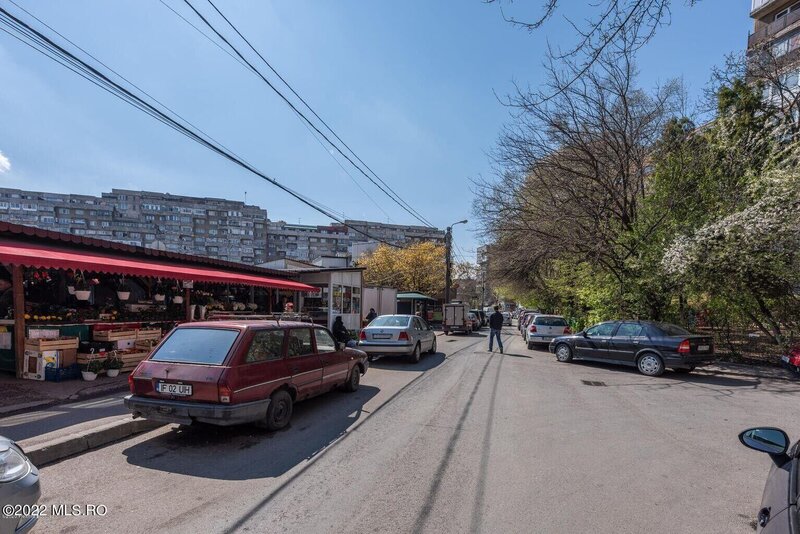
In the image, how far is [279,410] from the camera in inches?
231

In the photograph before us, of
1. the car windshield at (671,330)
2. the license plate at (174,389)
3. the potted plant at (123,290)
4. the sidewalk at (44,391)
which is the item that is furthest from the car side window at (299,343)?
the car windshield at (671,330)

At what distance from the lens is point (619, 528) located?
329 centimetres

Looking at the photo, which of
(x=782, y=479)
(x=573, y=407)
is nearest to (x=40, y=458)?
(x=782, y=479)

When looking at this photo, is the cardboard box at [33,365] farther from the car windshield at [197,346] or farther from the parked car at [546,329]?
the parked car at [546,329]

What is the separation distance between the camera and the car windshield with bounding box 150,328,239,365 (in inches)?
210

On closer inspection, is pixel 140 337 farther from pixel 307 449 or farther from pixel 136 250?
pixel 307 449

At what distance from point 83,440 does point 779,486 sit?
6.19m

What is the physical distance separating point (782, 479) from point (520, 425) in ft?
14.0

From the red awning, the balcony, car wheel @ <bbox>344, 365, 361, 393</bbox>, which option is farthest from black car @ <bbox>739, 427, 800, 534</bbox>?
the balcony

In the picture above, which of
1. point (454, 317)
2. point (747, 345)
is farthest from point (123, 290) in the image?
point (454, 317)

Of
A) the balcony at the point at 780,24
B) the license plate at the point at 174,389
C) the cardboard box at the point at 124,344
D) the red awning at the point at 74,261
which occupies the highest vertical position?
the balcony at the point at 780,24

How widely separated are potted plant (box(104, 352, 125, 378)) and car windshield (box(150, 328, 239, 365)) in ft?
13.5

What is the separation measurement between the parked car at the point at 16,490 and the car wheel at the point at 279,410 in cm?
294

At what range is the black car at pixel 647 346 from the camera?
10.7 meters
